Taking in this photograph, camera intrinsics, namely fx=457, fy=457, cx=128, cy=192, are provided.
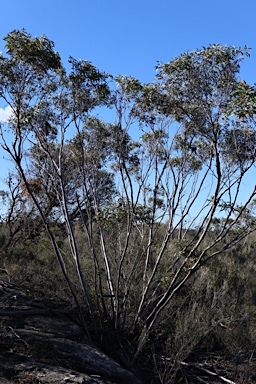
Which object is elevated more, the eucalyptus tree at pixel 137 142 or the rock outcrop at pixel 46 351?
the eucalyptus tree at pixel 137 142

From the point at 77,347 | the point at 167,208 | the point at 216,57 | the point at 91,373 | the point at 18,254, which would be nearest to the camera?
the point at 91,373

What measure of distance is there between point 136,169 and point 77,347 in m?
4.03

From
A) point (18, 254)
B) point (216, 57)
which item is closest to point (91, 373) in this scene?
point (216, 57)

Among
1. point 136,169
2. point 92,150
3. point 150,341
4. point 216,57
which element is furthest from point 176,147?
point 150,341

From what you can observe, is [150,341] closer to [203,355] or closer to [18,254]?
[203,355]

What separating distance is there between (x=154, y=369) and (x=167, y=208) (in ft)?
9.06

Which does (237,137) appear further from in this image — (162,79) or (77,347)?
(77,347)

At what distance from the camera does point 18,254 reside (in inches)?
452

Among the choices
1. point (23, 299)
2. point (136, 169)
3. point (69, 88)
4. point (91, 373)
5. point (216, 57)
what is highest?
point (216, 57)

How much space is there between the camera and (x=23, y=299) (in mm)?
7383

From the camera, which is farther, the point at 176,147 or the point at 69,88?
the point at 176,147

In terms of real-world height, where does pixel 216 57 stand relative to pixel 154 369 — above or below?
above

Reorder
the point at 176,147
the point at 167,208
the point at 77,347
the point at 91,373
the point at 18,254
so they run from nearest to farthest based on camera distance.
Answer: the point at 91,373
the point at 77,347
the point at 167,208
the point at 176,147
the point at 18,254

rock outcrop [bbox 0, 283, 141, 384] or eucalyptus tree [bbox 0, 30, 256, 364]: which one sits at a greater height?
eucalyptus tree [bbox 0, 30, 256, 364]
